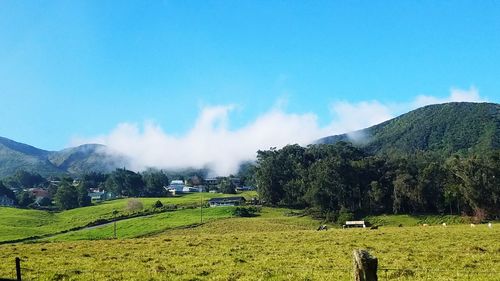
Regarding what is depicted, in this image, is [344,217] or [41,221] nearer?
[344,217]

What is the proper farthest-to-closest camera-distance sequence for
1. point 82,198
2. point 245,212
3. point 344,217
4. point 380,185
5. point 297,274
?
1. point 82,198
2. point 380,185
3. point 245,212
4. point 344,217
5. point 297,274

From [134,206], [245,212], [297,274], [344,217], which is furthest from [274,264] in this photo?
[134,206]

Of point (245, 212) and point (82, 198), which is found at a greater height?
point (82, 198)

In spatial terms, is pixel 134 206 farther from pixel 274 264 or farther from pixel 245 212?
pixel 274 264

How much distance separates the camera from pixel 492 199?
10575 cm

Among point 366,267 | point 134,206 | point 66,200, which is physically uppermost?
point 66,200

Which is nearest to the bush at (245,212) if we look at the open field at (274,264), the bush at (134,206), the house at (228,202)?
the house at (228,202)

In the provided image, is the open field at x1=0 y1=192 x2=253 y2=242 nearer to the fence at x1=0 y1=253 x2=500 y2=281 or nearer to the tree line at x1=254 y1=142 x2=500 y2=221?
the tree line at x1=254 y1=142 x2=500 y2=221

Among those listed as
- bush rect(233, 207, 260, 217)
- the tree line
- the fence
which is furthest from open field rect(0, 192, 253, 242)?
the fence

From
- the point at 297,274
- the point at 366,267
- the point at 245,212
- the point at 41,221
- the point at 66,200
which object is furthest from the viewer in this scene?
the point at 66,200

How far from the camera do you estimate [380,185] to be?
125m

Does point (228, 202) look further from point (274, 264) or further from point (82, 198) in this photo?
point (274, 264)

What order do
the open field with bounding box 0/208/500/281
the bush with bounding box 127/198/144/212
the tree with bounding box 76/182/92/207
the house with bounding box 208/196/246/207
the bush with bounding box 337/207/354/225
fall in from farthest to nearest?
the tree with bounding box 76/182/92/207 < the house with bounding box 208/196/246/207 < the bush with bounding box 127/198/144/212 < the bush with bounding box 337/207/354/225 < the open field with bounding box 0/208/500/281

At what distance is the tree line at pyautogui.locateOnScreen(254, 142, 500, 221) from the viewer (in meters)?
109
